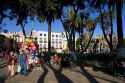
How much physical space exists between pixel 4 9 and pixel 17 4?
93.3 inches

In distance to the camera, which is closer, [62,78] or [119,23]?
[62,78]

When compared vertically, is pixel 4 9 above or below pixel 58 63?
above

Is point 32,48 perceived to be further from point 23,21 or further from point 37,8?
point 23,21

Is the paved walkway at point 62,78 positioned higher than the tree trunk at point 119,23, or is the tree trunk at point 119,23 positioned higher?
the tree trunk at point 119,23

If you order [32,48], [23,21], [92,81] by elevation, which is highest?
[23,21]

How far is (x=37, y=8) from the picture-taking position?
41.7 m

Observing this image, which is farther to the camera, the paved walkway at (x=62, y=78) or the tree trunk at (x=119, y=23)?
the tree trunk at (x=119, y=23)

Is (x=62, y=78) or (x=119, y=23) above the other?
(x=119, y=23)

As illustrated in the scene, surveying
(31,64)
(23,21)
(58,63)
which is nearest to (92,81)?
(31,64)

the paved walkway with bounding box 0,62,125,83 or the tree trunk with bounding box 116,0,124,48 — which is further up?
the tree trunk with bounding box 116,0,124,48

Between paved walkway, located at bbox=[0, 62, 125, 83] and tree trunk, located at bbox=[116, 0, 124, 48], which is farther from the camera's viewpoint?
tree trunk, located at bbox=[116, 0, 124, 48]

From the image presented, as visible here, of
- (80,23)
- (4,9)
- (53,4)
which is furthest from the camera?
(80,23)

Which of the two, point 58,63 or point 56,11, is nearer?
point 58,63

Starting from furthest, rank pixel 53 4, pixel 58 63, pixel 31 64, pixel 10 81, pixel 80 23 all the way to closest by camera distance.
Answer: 1. pixel 80 23
2. pixel 53 4
3. pixel 58 63
4. pixel 31 64
5. pixel 10 81
